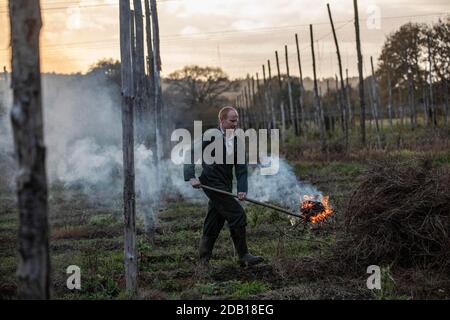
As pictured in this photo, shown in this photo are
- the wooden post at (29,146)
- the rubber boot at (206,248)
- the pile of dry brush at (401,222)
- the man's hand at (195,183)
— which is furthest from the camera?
the rubber boot at (206,248)

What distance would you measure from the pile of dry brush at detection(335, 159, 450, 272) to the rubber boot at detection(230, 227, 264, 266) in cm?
119

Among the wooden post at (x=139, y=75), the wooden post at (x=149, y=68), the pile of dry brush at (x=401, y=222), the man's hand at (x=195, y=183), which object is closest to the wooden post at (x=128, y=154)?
the man's hand at (x=195, y=183)

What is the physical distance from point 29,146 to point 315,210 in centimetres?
522

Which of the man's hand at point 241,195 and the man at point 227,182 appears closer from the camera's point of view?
the man's hand at point 241,195

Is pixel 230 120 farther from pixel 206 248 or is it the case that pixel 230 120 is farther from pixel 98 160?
pixel 98 160

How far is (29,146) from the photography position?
14.5 feet

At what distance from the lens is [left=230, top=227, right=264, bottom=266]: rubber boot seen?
8.18m

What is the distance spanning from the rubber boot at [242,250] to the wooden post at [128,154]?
5.61 ft

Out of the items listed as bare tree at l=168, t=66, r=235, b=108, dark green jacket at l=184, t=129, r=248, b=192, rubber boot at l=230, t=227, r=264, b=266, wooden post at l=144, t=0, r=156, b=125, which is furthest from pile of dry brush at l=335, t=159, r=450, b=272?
bare tree at l=168, t=66, r=235, b=108

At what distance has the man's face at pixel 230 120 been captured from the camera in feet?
26.6

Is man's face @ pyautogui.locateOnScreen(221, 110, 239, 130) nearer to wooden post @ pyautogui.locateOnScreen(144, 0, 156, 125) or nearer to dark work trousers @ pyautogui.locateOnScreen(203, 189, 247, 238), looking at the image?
dark work trousers @ pyautogui.locateOnScreen(203, 189, 247, 238)

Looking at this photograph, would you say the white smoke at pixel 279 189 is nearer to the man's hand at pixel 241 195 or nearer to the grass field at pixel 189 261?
the grass field at pixel 189 261

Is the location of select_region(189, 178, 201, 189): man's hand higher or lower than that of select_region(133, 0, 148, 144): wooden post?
lower

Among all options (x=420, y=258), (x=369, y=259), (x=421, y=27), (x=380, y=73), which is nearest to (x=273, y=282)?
(x=369, y=259)
